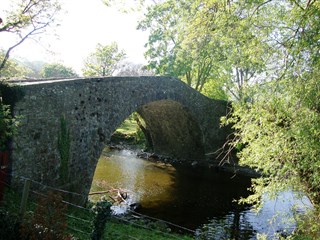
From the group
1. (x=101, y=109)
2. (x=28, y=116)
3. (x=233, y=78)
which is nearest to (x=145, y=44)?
(x=233, y=78)

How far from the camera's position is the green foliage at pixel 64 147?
1116 centimetres

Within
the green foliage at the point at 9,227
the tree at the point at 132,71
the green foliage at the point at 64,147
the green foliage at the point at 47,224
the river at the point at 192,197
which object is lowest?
the river at the point at 192,197

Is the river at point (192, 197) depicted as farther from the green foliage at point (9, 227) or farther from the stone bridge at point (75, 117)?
the green foliage at point (9, 227)

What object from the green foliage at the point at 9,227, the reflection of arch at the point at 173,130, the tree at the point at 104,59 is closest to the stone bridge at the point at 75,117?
the green foliage at the point at 9,227

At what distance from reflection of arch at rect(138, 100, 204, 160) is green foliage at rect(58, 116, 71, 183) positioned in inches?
480

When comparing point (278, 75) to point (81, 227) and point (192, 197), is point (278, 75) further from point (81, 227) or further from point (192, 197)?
point (192, 197)

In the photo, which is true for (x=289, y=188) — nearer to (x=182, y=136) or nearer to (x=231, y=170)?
(x=231, y=170)

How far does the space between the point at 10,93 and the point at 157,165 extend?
53.6 ft

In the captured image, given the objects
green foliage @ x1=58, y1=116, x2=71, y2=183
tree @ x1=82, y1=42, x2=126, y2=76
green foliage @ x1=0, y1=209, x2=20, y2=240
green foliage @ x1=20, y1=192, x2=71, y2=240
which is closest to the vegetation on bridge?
green foliage @ x1=0, y1=209, x2=20, y2=240

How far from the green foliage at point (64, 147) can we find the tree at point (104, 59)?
28555 mm

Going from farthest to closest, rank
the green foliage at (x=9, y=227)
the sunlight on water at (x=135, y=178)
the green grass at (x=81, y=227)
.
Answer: the sunlight on water at (x=135, y=178)
the green grass at (x=81, y=227)
the green foliage at (x=9, y=227)

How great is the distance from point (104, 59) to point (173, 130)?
17.4 m

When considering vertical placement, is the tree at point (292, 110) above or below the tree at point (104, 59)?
below

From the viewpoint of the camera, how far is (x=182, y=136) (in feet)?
86.1
